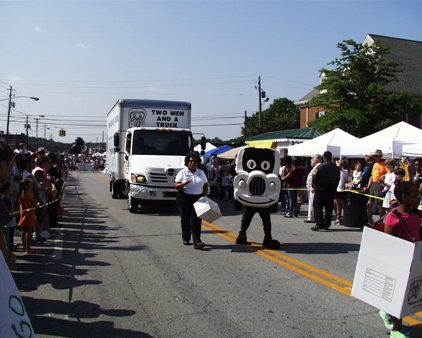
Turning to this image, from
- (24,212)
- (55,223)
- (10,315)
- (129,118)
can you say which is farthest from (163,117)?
(10,315)

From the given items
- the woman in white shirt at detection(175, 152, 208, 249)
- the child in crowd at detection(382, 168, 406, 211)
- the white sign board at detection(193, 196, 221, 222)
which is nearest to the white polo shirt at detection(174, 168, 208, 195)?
the woman in white shirt at detection(175, 152, 208, 249)

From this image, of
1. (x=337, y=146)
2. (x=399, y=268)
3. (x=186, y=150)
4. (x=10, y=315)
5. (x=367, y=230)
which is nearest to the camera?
(x=10, y=315)

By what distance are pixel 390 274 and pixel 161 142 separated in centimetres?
1150

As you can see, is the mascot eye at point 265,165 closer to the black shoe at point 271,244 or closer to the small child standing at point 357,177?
the black shoe at point 271,244

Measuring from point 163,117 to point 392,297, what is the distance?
12508mm

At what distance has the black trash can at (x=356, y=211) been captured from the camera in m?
12.0

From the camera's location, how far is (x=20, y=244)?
30.1 ft

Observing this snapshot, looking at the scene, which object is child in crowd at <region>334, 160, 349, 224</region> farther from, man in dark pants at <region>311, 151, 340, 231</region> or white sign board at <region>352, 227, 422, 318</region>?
white sign board at <region>352, 227, 422, 318</region>

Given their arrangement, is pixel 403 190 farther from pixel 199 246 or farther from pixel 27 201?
pixel 27 201

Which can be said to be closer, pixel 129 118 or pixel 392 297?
pixel 392 297

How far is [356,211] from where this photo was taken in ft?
39.4

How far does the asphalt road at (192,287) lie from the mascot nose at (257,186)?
1.09m

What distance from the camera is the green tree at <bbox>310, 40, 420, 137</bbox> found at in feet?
88.3

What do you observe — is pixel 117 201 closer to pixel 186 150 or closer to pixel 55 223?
pixel 186 150
